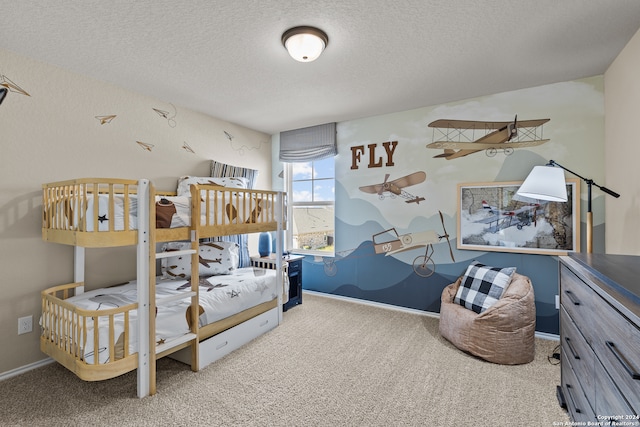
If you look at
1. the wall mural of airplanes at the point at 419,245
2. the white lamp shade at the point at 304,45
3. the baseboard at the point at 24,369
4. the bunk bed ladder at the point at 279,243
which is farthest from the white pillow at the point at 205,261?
the white lamp shade at the point at 304,45

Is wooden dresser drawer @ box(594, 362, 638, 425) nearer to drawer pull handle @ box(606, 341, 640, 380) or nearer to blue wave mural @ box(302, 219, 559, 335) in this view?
drawer pull handle @ box(606, 341, 640, 380)

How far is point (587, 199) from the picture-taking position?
2.54 meters

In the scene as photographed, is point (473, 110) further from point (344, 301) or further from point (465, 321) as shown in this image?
point (344, 301)

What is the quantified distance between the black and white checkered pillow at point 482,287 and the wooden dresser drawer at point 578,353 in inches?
30.1

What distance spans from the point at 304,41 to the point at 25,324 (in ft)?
9.40

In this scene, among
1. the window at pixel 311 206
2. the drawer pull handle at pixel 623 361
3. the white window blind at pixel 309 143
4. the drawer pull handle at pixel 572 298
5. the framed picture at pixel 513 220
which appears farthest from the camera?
the window at pixel 311 206

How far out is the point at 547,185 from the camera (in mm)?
2211

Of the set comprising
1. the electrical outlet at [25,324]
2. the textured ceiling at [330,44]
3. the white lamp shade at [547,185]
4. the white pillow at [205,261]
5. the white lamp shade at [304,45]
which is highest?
the textured ceiling at [330,44]

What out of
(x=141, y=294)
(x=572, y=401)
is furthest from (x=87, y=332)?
(x=572, y=401)

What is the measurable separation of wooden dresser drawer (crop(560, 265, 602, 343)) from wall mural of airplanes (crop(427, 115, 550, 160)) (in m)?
1.61

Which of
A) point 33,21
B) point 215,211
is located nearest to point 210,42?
point 33,21

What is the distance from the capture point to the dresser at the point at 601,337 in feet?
2.84

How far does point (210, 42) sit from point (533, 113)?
2.87m

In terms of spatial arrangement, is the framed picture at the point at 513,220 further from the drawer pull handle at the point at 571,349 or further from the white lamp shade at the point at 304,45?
the white lamp shade at the point at 304,45
